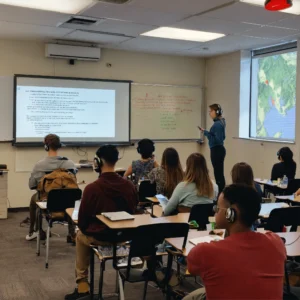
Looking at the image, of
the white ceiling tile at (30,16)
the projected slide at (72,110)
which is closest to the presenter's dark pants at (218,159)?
the projected slide at (72,110)

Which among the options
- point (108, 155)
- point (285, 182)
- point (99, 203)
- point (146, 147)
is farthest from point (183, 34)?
point (99, 203)

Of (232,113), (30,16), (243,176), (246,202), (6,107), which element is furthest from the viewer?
(232,113)

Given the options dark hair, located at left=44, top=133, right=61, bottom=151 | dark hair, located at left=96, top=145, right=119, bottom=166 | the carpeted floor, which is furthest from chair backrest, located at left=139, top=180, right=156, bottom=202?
dark hair, located at left=96, top=145, right=119, bottom=166

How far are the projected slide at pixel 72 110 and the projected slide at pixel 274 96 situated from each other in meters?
2.42

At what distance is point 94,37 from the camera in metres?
6.95

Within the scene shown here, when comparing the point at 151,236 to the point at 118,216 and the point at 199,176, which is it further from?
the point at 199,176

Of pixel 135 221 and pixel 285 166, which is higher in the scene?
pixel 285 166

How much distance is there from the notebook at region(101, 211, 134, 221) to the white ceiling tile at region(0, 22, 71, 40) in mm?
3837

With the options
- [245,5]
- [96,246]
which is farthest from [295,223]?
[245,5]

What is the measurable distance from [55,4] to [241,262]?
13.9 feet

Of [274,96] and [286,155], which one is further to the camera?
[274,96]

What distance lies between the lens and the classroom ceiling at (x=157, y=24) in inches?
201

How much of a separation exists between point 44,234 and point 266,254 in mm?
4123

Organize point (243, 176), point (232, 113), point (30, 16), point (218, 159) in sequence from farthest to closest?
1. point (232, 113)
2. point (218, 159)
3. point (30, 16)
4. point (243, 176)
